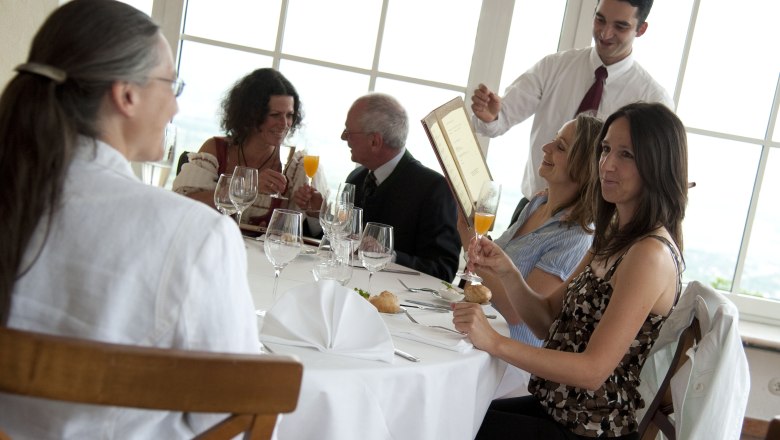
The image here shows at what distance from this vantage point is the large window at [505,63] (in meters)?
4.10

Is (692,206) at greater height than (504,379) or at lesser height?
greater

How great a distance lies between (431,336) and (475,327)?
10 cm

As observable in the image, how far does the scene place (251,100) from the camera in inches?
141

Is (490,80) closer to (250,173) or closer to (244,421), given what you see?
(250,173)

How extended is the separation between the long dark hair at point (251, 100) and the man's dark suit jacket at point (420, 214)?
24.1 inches

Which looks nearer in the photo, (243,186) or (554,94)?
(243,186)

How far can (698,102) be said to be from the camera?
4.13 meters

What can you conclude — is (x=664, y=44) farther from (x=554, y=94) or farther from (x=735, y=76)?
(x=554, y=94)

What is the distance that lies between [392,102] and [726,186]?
1.86 meters

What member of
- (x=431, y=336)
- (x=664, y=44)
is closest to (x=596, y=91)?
(x=664, y=44)

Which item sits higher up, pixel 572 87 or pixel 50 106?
pixel 572 87

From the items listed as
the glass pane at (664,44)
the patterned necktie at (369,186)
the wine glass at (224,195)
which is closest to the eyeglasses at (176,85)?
the wine glass at (224,195)

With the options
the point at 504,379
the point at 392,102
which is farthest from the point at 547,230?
the point at 392,102

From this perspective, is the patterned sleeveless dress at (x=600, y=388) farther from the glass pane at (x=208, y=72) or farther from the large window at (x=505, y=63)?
the glass pane at (x=208, y=72)
